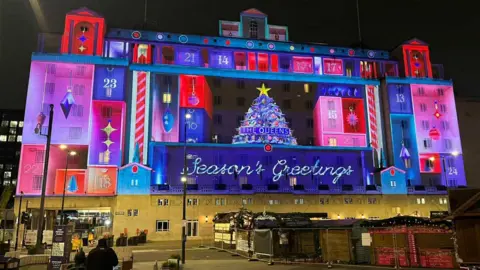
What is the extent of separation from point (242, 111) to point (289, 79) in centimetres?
923

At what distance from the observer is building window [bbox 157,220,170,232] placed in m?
51.6

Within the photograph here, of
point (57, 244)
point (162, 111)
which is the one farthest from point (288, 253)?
point (162, 111)

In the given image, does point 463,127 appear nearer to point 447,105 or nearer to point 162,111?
point 447,105

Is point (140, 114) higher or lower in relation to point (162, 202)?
higher

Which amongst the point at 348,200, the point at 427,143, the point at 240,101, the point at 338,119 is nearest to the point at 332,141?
the point at 338,119

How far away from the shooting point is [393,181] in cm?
5831

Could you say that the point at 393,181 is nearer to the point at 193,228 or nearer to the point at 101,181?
the point at 193,228

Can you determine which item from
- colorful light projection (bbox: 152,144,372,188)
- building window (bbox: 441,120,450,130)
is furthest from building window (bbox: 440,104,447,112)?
colorful light projection (bbox: 152,144,372,188)

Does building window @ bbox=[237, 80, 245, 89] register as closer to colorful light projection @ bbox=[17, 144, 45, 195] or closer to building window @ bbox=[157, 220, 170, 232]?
building window @ bbox=[157, 220, 170, 232]

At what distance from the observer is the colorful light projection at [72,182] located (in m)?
51.3

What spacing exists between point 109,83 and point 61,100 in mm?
6963

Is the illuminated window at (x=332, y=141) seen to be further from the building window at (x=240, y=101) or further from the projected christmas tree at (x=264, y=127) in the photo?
the building window at (x=240, y=101)

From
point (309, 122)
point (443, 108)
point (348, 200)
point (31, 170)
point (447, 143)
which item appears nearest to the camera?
point (31, 170)

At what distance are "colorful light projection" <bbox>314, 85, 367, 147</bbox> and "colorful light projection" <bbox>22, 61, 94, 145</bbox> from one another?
34742 mm
